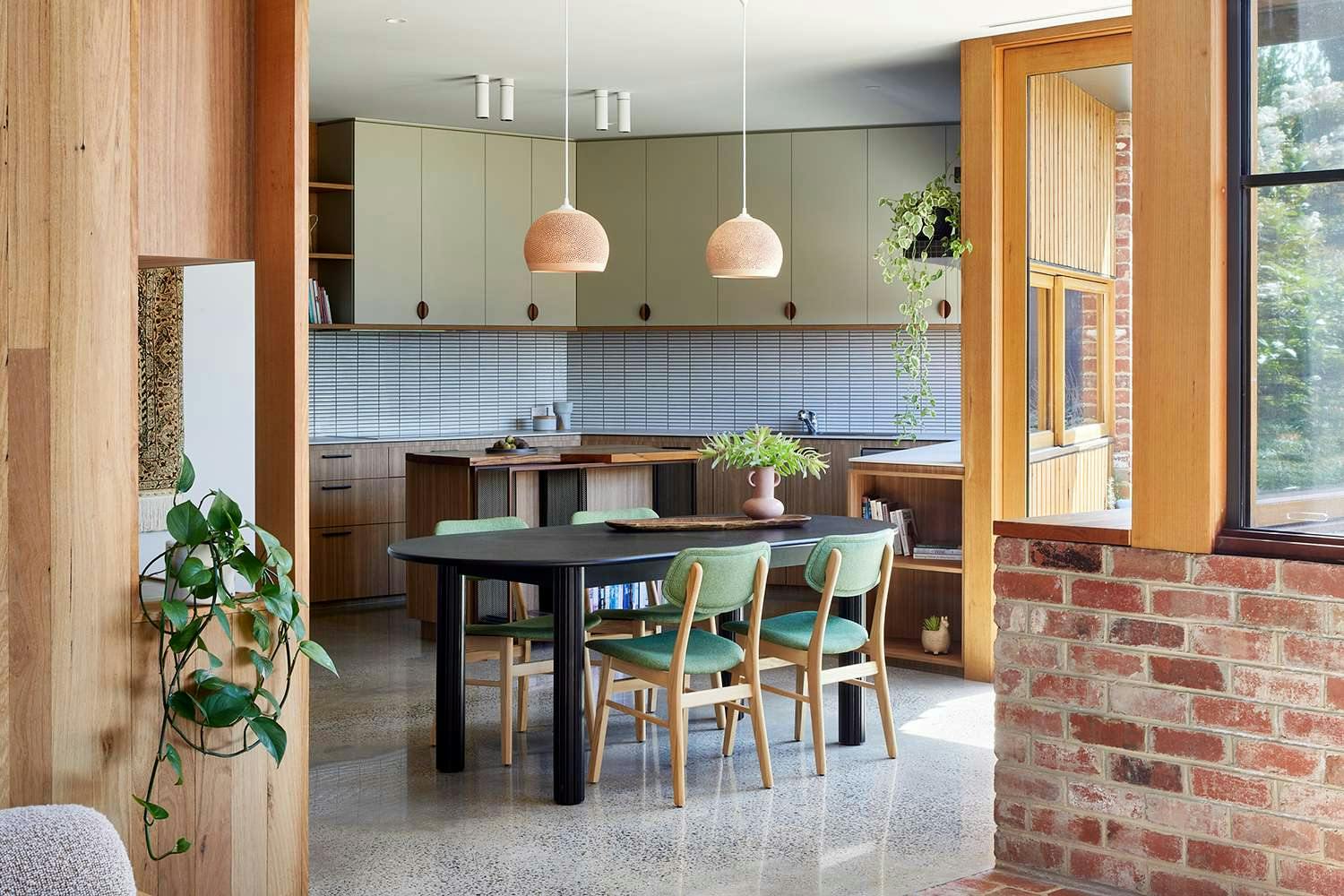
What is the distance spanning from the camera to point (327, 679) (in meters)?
5.97

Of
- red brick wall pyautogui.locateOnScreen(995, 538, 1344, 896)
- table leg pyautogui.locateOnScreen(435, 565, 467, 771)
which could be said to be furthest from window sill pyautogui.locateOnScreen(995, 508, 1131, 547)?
table leg pyautogui.locateOnScreen(435, 565, 467, 771)

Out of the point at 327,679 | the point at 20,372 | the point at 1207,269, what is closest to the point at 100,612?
the point at 20,372

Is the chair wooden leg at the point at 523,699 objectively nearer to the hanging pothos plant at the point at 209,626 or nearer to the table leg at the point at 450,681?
the table leg at the point at 450,681

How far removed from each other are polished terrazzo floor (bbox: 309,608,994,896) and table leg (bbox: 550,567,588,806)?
0.09 m

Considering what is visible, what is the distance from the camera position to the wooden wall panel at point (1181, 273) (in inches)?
114

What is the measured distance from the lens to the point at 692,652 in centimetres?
433

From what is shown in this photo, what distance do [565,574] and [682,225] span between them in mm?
4700

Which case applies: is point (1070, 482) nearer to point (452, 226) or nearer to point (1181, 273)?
point (1181, 273)

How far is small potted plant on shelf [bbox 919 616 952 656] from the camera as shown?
610cm

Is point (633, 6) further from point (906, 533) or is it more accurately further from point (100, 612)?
point (100, 612)

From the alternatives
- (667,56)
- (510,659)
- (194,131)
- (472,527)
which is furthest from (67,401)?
(667,56)

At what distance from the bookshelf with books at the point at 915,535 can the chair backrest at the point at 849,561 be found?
150 centimetres

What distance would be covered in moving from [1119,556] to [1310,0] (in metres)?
1.22

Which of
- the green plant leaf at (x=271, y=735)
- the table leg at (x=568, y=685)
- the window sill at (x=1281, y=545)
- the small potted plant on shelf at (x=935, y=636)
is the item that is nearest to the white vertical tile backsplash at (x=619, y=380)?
the small potted plant on shelf at (x=935, y=636)
